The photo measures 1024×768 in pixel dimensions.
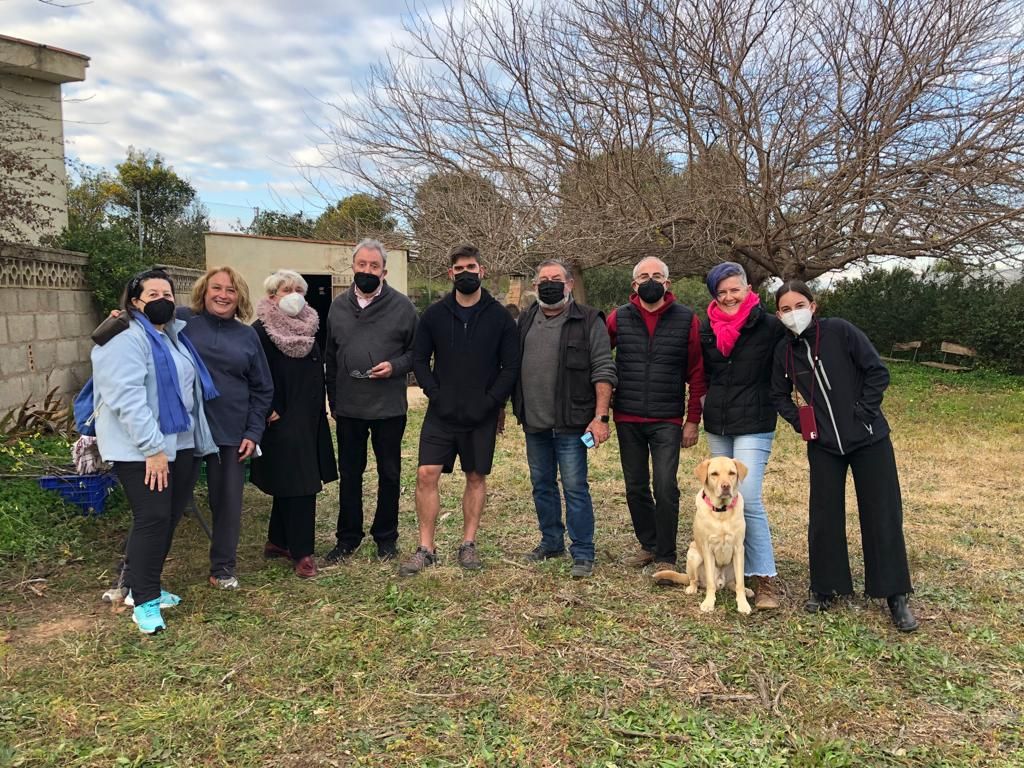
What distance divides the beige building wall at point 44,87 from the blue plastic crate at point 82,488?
18.9 ft

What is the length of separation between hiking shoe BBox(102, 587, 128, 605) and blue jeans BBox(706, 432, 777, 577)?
11.1ft

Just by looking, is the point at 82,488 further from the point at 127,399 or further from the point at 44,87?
the point at 44,87

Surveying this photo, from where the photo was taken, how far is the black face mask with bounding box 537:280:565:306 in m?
4.34

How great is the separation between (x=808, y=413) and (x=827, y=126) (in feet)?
27.5

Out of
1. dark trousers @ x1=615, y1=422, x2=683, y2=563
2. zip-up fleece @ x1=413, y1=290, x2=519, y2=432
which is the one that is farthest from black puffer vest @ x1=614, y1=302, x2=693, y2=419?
zip-up fleece @ x1=413, y1=290, x2=519, y2=432

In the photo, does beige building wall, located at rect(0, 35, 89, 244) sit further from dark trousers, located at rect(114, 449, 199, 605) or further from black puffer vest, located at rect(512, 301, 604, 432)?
black puffer vest, located at rect(512, 301, 604, 432)

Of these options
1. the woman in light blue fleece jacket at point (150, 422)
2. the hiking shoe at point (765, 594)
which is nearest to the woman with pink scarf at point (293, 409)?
the woman in light blue fleece jacket at point (150, 422)

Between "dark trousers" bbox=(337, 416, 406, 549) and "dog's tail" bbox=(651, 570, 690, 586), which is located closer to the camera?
"dog's tail" bbox=(651, 570, 690, 586)

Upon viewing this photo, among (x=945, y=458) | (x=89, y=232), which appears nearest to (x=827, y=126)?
(x=945, y=458)

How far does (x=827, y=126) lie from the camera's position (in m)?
10.6

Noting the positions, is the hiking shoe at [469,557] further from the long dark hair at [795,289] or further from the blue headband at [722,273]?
the long dark hair at [795,289]

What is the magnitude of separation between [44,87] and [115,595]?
9388 millimetres

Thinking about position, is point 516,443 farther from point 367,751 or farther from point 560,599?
point 367,751

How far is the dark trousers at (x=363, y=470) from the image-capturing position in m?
4.52
